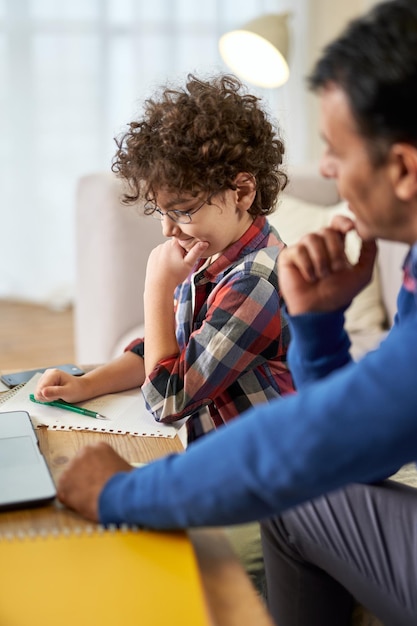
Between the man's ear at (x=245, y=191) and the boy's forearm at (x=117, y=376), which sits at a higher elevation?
the man's ear at (x=245, y=191)

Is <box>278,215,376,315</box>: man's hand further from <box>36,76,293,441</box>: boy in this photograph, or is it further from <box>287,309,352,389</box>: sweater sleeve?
<box>36,76,293,441</box>: boy

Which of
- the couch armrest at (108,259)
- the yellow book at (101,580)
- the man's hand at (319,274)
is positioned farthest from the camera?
the couch armrest at (108,259)

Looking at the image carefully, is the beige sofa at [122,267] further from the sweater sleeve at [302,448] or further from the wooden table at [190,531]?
the sweater sleeve at [302,448]

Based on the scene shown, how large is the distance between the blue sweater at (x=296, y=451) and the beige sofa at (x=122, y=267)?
4.85 ft

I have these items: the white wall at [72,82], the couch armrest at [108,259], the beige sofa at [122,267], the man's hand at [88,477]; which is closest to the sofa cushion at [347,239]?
the beige sofa at [122,267]

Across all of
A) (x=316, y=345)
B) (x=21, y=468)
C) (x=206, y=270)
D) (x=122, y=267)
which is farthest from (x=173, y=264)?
(x=122, y=267)

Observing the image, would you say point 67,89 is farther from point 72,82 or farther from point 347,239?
point 347,239

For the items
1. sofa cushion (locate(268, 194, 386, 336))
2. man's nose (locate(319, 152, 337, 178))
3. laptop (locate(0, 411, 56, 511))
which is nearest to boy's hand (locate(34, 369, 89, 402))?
laptop (locate(0, 411, 56, 511))

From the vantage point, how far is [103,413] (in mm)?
1211

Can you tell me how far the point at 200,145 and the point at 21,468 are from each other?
2.01 ft

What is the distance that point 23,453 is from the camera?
1.00 m

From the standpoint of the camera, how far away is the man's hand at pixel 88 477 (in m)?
0.85

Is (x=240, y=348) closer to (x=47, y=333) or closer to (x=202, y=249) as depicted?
(x=202, y=249)

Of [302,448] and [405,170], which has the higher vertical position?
[405,170]
